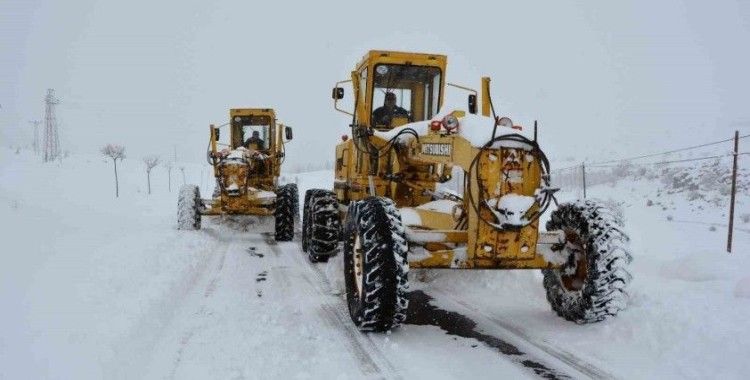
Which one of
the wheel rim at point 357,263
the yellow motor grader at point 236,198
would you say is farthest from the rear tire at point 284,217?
the wheel rim at point 357,263

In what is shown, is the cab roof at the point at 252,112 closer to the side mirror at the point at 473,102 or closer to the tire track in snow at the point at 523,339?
the side mirror at the point at 473,102

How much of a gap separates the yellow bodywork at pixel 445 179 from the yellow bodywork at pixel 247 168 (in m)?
4.82

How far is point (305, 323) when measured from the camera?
5.31m

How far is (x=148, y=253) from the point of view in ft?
26.1

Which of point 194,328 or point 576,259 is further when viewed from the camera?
point 576,259

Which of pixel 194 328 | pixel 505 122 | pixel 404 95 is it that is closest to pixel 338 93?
pixel 404 95

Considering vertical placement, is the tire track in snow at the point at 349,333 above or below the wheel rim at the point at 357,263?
below

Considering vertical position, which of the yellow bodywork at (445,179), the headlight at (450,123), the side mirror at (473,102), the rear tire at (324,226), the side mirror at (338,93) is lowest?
the rear tire at (324,226)

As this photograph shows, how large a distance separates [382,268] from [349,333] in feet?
2.59

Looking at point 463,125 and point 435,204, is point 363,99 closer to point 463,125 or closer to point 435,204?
point 435,204

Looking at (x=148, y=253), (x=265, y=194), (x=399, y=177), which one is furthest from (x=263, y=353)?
(x=265, y=194)

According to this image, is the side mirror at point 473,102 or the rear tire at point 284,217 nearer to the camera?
the side mirror at point 473,102

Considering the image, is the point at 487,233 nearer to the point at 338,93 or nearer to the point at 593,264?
the point at 593,264

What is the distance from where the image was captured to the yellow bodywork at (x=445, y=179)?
470 centimetres
